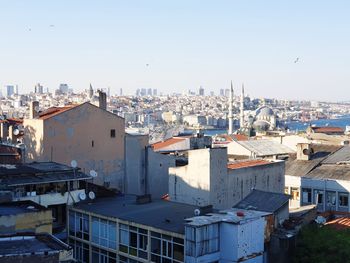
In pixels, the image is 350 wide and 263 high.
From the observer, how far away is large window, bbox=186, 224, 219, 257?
15391 mm

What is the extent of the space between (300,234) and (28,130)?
14.4m

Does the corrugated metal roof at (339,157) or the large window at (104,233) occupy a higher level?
the corrugated metal roof at (339,157)

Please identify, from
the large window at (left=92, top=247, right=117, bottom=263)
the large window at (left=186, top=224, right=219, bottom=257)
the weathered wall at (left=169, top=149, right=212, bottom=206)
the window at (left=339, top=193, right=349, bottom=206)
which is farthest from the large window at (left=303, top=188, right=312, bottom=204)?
the large window at (left=186, top=224, right=219, bottom=257)

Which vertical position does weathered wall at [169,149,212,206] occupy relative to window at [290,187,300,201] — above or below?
above

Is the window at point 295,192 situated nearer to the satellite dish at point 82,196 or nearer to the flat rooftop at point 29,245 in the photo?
the satellite dish at point 82,196

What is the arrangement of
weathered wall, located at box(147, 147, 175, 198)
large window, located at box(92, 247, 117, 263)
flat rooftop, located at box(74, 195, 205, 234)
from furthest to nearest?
weathered wall, located at box(147, 147, 175, 198)
large window, located at box(92, 247, 117, 263)
flat rooftop, located at box(74, 195, 205, 234)

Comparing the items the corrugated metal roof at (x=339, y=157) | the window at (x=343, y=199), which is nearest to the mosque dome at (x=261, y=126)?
the corrugated metal roof at (x=339, y=157)

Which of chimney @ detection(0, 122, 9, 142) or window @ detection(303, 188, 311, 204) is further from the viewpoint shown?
chimney @ detection(0, 122, 9, 142)

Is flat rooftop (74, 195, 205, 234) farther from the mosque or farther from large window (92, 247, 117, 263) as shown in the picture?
the mosque

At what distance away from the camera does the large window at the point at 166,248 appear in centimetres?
1608

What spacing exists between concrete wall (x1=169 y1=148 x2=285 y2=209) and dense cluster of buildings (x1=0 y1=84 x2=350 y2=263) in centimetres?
4

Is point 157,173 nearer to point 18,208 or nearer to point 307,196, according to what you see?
point 307,196

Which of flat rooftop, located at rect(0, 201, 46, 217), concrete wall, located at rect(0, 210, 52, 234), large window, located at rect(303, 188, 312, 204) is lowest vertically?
large window, located at rect(303, 188, 312, 204)

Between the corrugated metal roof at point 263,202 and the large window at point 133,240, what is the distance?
3423 millimetres
